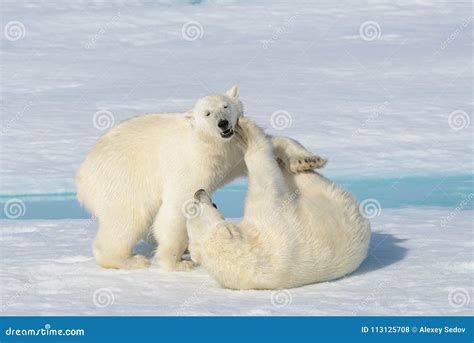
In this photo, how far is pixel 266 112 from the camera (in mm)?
10062

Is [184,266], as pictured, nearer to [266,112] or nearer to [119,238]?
[119,238]

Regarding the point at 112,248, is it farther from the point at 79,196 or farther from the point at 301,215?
the point at 301,215

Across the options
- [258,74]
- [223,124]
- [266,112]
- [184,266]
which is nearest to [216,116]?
[223,124]

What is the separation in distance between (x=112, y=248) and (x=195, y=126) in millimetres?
793

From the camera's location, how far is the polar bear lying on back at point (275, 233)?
4.46 metres

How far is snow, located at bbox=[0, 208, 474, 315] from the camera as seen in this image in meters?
4.25

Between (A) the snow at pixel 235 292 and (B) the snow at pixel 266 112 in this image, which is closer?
(A) the snow at pixel 235 292

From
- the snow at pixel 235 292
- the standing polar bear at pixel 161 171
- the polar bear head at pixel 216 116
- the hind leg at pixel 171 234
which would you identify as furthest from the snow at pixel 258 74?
the polar bear head at pixel 216 116

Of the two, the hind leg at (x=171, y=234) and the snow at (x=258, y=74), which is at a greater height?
the snow at (x=258, y=74)

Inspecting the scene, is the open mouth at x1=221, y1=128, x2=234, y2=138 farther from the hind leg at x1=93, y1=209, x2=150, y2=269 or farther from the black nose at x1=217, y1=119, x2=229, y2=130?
the hind leg at x1=93, y1=209, x2=150, y2=269

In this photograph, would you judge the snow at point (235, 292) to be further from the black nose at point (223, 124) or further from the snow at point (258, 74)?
the snow at point (258, 74)

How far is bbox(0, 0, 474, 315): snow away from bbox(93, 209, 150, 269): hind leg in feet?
0.28

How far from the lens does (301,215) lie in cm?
465

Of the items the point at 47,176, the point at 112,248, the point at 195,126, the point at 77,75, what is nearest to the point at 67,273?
the point at 112,248
